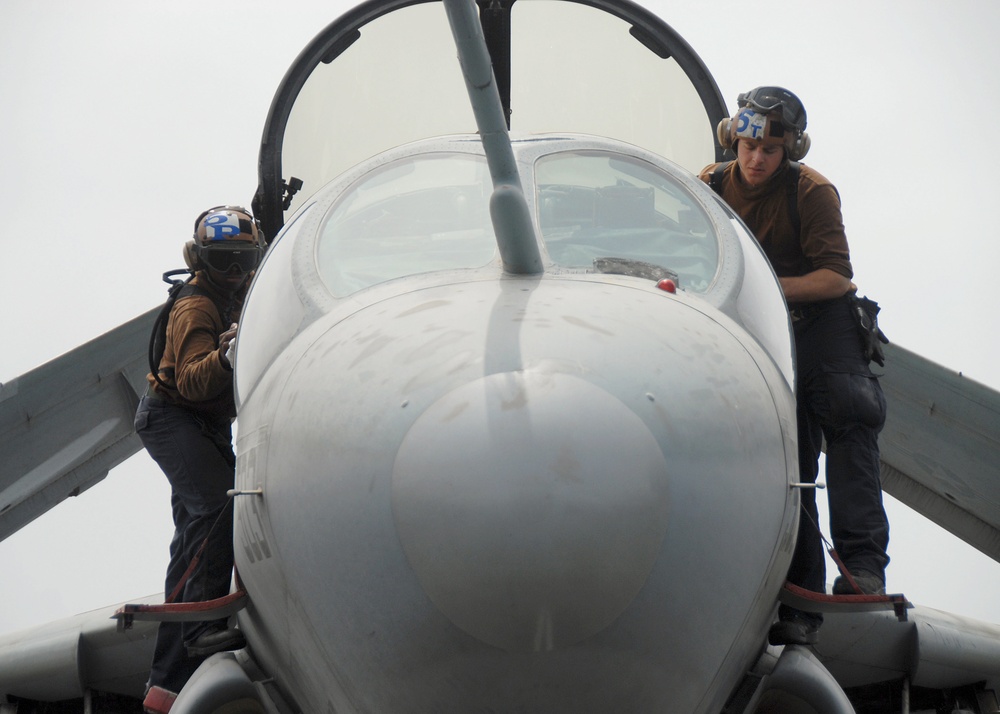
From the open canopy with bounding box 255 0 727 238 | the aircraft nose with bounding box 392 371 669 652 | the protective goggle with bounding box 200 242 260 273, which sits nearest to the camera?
the aircraft nose with bounding box 392 371 669 652

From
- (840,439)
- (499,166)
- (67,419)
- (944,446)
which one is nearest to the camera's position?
(499,166)

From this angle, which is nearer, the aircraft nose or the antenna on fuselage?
the aircraft nose

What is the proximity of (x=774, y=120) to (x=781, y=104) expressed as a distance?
0.08m

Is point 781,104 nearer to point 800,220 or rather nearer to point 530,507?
point 800,220

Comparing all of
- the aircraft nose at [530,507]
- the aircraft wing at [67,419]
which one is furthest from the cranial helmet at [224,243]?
the aircraft nose at [530,507]

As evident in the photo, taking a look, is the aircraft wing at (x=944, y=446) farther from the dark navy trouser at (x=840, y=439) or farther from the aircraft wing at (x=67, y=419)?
the aircraft wing at (x=67, y=419)

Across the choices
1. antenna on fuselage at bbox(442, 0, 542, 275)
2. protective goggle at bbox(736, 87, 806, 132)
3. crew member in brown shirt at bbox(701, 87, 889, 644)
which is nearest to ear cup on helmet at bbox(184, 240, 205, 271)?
antenna on fuselage at bbox(442, 0, 542, 275)

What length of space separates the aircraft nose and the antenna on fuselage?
0.85 metres

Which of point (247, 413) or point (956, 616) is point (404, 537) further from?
point (956, 616)

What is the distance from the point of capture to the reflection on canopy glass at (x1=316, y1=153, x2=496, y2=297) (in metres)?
3.79

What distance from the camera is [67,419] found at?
6.87 m

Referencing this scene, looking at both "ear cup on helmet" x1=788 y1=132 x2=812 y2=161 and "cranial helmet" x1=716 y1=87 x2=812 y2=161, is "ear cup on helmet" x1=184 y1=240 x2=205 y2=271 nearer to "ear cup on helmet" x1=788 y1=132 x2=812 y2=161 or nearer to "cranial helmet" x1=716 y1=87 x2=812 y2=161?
"cranial helmet" x1=716 y1=87 x2=812 y2=161

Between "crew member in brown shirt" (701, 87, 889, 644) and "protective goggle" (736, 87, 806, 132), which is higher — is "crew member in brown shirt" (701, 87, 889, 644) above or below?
below

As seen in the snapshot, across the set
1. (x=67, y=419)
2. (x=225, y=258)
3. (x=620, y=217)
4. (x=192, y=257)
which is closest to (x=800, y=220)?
(x=620, y=217)
